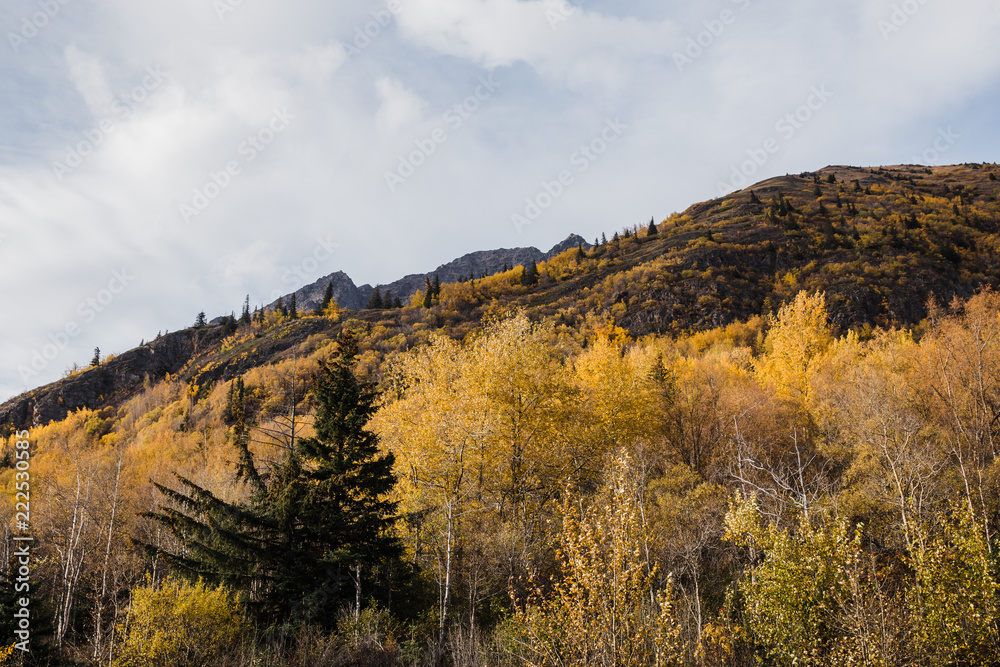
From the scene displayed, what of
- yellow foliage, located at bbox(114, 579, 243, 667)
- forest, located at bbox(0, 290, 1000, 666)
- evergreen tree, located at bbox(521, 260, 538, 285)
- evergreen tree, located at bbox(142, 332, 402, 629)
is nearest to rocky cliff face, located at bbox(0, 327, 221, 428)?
evergreen tree, located at bbox(521, 260, 538, 285)

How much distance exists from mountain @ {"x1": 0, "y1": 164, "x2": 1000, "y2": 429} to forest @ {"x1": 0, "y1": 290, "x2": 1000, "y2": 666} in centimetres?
4466

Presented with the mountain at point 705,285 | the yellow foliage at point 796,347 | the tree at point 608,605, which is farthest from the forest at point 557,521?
the mountain at point 705,285

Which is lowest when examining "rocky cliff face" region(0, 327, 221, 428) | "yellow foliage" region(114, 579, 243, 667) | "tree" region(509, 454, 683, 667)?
"yellow foliage" region(114, 579, 243, 667)

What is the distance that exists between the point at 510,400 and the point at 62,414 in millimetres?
120500

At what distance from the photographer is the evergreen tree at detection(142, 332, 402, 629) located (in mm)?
15016

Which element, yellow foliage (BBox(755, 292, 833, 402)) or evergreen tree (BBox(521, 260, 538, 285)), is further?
evergreen tree (BBox(521, 260, 538, 285))

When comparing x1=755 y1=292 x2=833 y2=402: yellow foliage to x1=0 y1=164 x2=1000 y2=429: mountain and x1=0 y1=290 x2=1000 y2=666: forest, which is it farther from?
x1=0 y1=164 x2=1000 y2=429: mountain

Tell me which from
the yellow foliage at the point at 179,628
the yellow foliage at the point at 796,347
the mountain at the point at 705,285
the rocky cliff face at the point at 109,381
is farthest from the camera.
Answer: the rocky cliff face at the point at 109,381

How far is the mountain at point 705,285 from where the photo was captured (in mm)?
86062

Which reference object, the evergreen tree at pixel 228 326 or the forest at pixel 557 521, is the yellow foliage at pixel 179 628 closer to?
the forest at pixel 557 521

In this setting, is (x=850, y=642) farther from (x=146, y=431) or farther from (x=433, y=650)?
(x=146, y=431)

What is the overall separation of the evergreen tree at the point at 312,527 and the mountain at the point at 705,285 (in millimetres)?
54682

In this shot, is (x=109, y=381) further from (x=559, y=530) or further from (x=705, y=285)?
(x=559, y=530)

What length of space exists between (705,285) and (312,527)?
9351 cm
